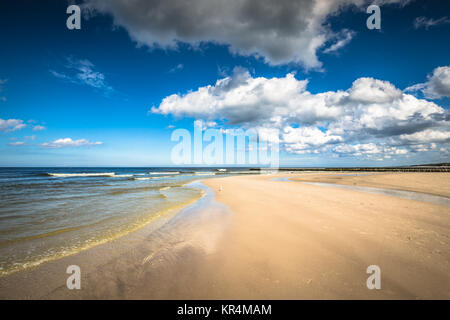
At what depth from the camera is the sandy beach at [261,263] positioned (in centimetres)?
354

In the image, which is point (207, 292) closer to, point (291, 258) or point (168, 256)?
point (168, 256)

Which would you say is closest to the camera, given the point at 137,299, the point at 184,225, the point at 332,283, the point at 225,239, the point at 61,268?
the point at 137,299

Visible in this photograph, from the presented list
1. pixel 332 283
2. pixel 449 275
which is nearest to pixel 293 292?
pixel 332 283

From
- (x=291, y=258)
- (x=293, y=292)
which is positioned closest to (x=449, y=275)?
(x=291, y=258)

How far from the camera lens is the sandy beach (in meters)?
3.54

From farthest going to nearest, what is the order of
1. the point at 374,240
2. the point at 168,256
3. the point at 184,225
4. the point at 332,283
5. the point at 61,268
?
the point at 184,225, the point at 374,240, the point at 168,256, the point at 61,268, the point at 332,283

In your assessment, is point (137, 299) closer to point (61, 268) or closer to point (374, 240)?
point (61, 268)

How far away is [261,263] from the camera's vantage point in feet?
14.8

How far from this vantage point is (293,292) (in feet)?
11.4
